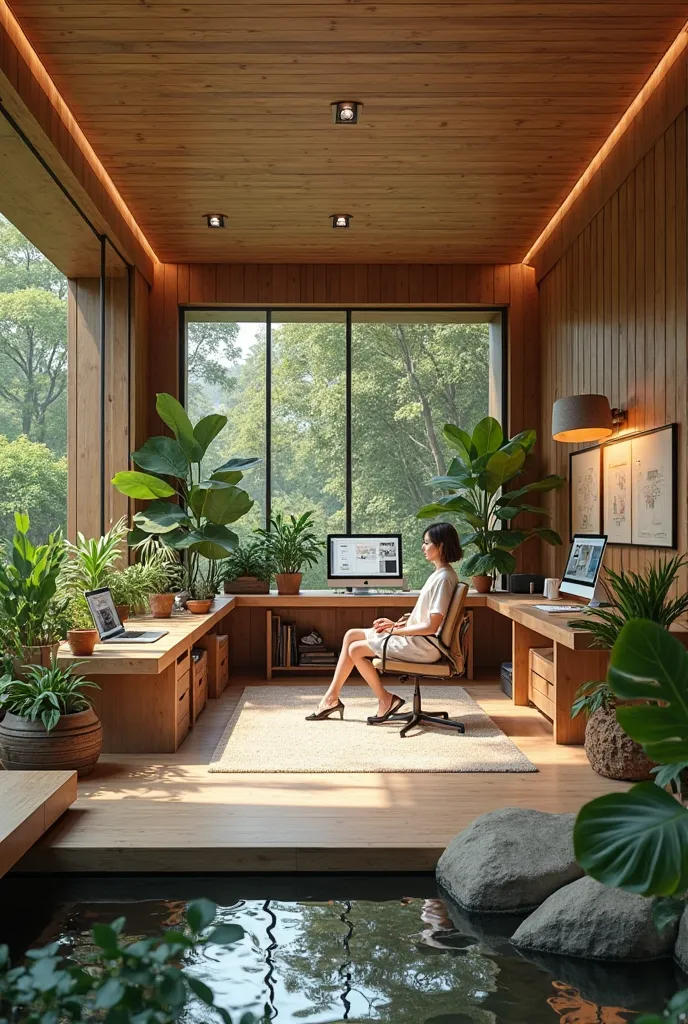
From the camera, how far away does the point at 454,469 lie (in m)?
6.53

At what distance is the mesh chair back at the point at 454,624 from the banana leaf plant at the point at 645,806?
9.94 feet

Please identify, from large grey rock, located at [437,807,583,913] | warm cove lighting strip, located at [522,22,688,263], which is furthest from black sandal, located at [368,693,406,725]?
warm cove lighting strip, located at [522,22,688,263]

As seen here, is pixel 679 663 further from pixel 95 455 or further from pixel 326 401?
pixel 326 401

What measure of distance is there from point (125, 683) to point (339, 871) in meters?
1.81

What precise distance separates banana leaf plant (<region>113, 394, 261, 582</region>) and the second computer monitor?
2.91 ft

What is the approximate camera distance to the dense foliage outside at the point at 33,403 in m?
12.2

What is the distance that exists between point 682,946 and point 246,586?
4.63 m

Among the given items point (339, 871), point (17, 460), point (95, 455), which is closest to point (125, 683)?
point (339, 871)

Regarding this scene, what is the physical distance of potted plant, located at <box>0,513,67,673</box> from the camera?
12.9ft

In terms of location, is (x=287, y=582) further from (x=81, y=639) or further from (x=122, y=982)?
(x=122, y=982)

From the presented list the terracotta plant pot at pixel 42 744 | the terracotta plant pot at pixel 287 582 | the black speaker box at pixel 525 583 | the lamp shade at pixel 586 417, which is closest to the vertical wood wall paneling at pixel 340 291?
the black speaker box at pixel 525 583

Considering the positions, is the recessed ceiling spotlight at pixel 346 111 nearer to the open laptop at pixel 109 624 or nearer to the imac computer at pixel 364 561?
the open laptop at pixel 109 624

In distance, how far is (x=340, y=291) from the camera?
703 cm

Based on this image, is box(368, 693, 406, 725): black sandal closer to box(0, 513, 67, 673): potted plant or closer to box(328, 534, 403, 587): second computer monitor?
box(328, 534, 403, 587): second computer monitor
